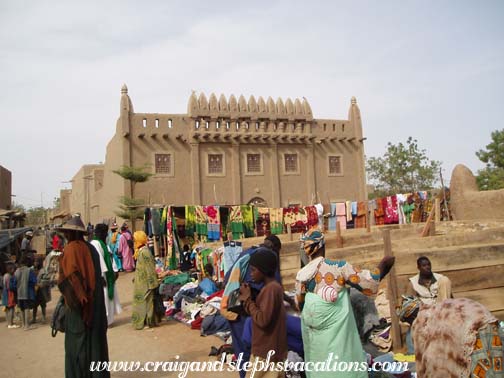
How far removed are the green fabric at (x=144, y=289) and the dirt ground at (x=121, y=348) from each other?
0.74 feet

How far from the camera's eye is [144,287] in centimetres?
739

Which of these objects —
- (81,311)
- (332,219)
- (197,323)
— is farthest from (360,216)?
(81,311)

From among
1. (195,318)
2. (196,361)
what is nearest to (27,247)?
(195,318)

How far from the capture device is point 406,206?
15.4 m

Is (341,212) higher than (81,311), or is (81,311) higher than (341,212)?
(341,212)

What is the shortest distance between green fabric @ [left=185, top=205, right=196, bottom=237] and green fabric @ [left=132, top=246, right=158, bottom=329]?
6432 mm

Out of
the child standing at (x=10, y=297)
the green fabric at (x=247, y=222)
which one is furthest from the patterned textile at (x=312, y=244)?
the green fabric at (x=247, y=222)

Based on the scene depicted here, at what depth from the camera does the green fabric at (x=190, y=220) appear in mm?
13914

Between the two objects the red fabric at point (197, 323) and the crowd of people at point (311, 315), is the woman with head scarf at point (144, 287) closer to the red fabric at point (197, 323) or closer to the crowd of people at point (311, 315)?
the red fabric at point (197, 323)

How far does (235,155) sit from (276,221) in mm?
8360

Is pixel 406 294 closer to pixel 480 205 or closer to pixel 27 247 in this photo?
pixel 480 205

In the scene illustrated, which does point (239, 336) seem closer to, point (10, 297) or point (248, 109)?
point (10, 297)

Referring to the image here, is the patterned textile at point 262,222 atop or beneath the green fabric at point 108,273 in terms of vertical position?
atop

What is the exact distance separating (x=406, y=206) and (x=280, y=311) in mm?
13463
